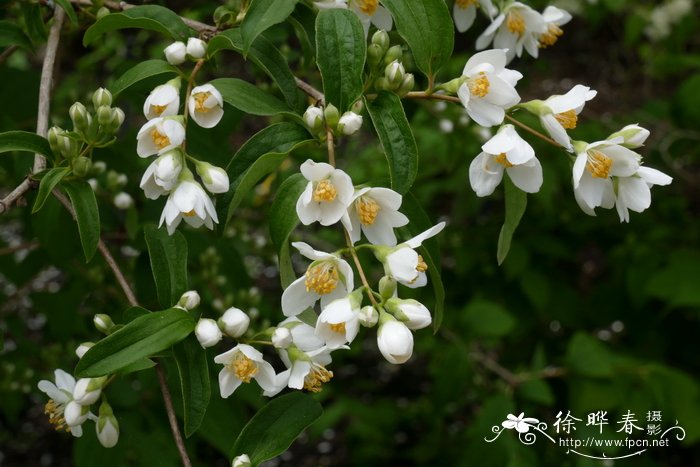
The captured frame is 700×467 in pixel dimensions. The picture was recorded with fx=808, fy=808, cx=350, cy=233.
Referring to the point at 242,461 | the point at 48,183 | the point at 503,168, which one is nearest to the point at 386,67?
the point at 503,168

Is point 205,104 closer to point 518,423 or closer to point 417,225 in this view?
point 417,225

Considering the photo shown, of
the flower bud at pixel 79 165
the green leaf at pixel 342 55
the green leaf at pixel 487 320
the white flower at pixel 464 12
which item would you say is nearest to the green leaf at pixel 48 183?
the flower bud at pixel 79 165

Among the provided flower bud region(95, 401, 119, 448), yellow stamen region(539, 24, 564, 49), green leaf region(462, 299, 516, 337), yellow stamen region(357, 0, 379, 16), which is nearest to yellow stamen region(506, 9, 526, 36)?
yellow stamen region(539, 24, 564, 49)

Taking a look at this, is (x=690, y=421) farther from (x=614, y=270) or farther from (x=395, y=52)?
(x=395, y=52)

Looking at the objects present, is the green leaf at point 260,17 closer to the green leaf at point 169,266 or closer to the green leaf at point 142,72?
the green leaf at point 142,72

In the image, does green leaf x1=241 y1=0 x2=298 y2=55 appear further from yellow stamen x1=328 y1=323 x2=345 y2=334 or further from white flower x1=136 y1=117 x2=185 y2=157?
yellow stamen x1=328 y1=323 x2=345 y2=334
